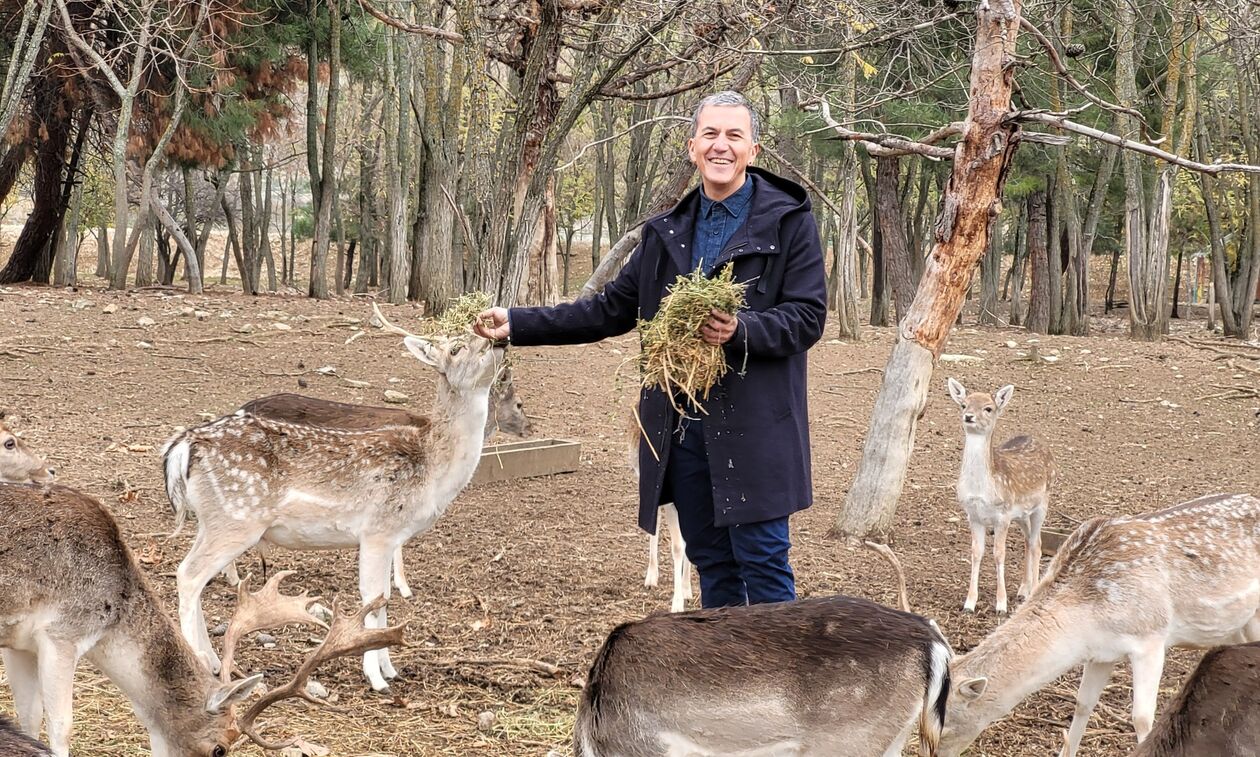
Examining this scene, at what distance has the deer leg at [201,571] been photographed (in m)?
5.02

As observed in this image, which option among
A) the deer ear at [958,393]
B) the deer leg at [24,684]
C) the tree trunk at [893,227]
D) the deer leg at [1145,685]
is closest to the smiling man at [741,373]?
the deer leg at [1145,685]

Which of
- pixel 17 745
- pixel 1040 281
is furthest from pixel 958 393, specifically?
pixel 1040 281

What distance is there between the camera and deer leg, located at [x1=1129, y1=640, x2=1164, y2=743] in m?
4.49

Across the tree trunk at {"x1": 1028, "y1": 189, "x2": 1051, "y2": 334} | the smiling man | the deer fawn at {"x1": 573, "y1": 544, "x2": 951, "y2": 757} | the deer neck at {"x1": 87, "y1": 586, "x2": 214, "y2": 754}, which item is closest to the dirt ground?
the deer neck at {"x1": 87, "y1": 586, "x2": 214, "y2": 754}

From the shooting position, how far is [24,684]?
420 cm

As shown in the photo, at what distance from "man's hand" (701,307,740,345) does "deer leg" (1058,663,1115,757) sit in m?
2.09

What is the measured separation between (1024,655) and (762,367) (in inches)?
59.2

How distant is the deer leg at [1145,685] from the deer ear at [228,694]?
3.16 metres

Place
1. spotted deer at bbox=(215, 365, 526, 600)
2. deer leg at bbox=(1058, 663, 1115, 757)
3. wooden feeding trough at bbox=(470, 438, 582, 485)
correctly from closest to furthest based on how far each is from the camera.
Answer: deer leg at bbox=(1058, 663, 1115, 757) < spotted deer at bbox=(215, 365, 526, 600) < wooden feeding trough at bbox=(470, 438, 582, 485)

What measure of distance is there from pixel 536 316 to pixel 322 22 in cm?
1353

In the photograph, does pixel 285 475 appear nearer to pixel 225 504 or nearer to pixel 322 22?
pixel 225 504

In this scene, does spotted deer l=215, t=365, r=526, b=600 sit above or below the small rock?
above

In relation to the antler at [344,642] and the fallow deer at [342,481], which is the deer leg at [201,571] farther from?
the antler at [344,642]

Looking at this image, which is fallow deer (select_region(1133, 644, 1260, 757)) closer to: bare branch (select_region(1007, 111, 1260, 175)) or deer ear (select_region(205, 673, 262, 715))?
deer ear (select_region(205, 673, 262, 715))
